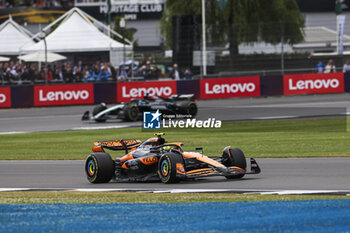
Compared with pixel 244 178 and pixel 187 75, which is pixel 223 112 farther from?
pixel 244 178

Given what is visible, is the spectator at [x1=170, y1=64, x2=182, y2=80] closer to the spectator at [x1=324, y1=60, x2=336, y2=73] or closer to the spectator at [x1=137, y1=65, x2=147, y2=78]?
the spectator at [x1=137, y1=65, x2=147, y2=78]

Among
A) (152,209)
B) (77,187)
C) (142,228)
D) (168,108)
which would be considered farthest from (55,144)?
(142,228)

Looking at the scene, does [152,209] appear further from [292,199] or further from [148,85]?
[148,85]

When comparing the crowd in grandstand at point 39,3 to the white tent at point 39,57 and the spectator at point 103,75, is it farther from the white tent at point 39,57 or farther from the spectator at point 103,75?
the spectator at point 103,75

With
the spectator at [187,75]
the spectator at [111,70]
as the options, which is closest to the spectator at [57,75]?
the spectator at [111,70]

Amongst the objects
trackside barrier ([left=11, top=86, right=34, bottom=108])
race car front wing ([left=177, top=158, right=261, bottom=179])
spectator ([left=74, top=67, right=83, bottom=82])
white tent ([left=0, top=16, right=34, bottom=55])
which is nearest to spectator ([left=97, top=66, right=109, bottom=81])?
spectator ([left=74, top=67, right=83, bottom=82])

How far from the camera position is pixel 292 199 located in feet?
31.8

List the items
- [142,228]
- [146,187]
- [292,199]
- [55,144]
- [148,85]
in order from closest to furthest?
1. [142,228]
2. [292,199]
3. [146,187]
4. [55,144]
5. [148,85]

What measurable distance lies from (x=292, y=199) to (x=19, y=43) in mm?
35785

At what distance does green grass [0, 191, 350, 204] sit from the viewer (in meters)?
9.89

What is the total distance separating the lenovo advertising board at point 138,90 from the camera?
114ft

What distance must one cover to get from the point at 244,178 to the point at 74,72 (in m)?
23.8

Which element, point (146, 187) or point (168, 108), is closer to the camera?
point (146, 187)

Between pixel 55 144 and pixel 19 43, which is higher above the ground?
pixel 19 43
